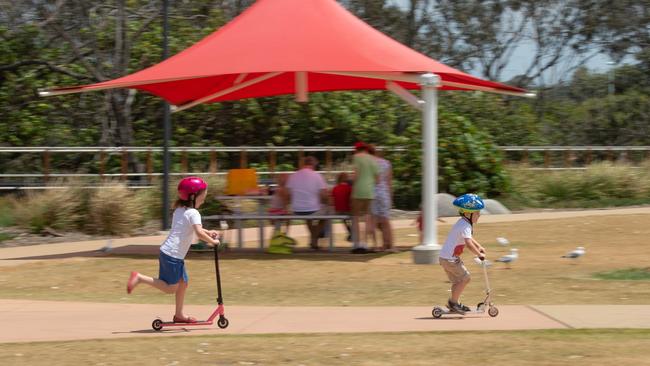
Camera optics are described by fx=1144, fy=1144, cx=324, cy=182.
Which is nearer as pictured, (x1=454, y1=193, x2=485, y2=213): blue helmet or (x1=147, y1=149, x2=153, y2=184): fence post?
(x1=454, y1=193, x2=485, y2=213): blue helmet

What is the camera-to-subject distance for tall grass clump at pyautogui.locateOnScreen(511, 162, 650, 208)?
2494cm

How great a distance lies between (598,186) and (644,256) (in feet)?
32.0

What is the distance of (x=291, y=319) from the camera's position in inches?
425

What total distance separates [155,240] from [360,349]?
1017 cm

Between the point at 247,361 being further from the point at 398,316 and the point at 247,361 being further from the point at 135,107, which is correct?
the point at 135,107

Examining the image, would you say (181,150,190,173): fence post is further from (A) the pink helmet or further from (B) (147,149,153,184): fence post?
(A) the pink helmet

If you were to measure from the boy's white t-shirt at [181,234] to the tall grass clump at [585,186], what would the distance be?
50.9ft

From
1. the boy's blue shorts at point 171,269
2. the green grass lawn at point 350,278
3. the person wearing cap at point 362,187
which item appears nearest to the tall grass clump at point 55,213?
the green grass lawn at point 350,278

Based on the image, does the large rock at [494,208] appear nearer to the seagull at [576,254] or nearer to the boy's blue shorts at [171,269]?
the seagull at [576,254]

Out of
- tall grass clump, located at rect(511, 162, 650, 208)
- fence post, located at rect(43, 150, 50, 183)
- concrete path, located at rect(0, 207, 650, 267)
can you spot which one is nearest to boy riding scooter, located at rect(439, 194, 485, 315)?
concrete path, located at rect(0, 207, 650, 267)

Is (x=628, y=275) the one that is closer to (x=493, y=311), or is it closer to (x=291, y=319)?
(x=493, y=311)

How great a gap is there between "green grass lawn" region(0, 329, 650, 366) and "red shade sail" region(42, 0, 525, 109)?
6.76m

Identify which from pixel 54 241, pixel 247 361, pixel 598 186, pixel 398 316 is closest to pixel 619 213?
pixel 598 186

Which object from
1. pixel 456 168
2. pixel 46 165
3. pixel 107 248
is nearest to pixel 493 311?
pixel 107 248
